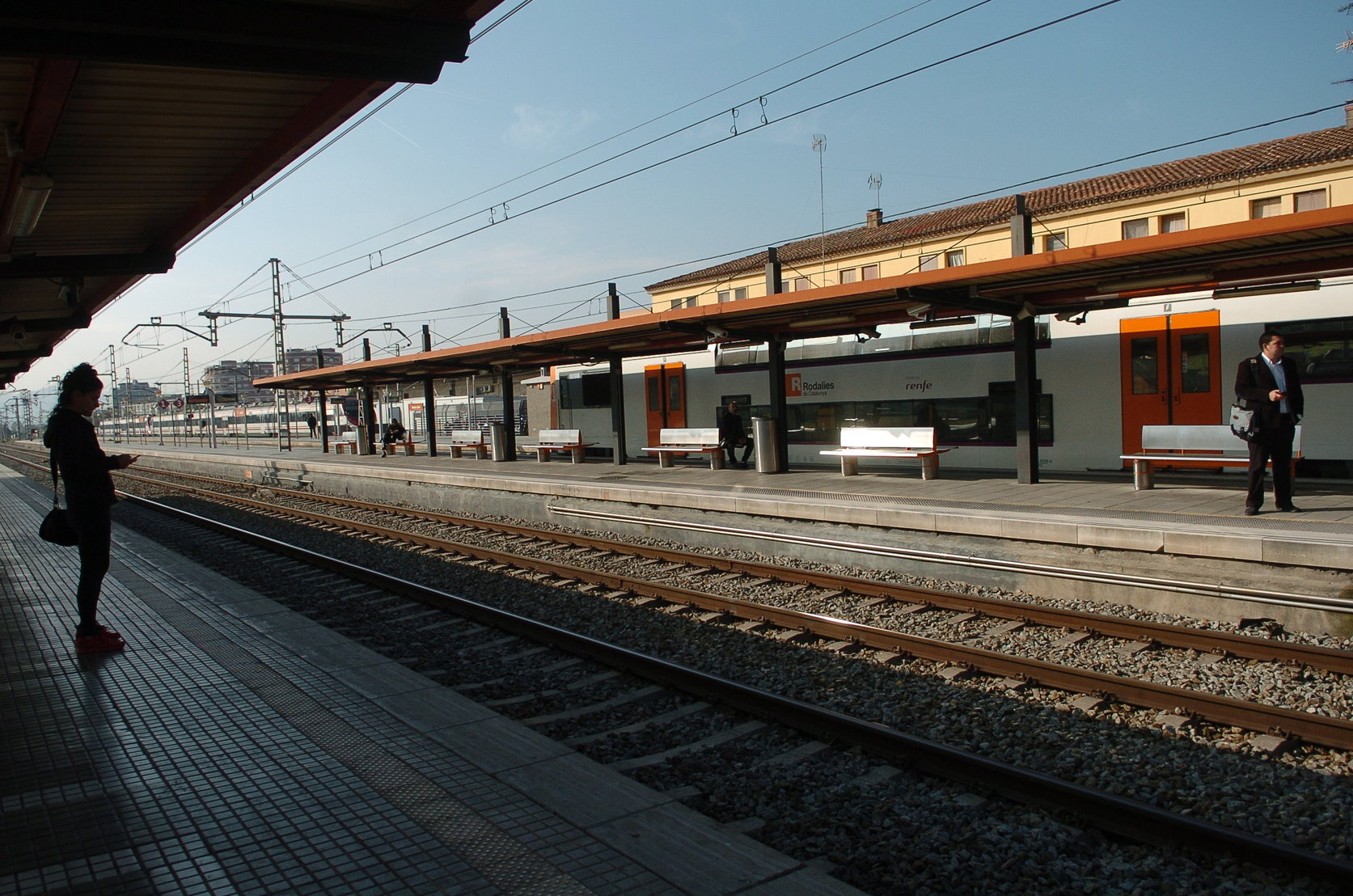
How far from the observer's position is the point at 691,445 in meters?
19.0

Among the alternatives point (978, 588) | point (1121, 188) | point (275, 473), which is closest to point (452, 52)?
point (978, 588)

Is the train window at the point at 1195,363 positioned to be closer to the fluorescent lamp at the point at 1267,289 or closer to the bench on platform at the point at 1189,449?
the fluorescent lamp at the point at 1267,289

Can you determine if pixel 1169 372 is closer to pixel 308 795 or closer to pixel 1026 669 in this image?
pixel 1026 669

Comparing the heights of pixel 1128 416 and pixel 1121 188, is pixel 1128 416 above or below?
below

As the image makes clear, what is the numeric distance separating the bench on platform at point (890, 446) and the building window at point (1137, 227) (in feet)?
76.8

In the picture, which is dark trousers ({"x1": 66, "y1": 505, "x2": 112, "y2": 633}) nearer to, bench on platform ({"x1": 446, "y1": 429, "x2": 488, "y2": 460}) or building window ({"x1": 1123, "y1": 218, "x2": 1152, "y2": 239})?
bench on platform ({"x1": 446, "y1": 429, "x2": 488, "y2": 460})

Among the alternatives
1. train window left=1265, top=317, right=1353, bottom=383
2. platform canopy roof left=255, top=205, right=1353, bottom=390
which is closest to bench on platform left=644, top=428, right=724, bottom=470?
platform canopy roof left=255, top=205, right=1353, bottom=390

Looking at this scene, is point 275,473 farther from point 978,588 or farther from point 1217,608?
point 1217,608

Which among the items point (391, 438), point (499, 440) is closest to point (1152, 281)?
point (499, 440)

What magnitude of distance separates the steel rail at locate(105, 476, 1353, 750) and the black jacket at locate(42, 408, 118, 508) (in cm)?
483

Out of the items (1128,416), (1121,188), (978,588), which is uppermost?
(1121,188)

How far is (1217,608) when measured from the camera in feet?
25.0

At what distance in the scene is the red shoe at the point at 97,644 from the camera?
6418 mm

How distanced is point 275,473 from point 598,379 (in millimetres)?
11179
